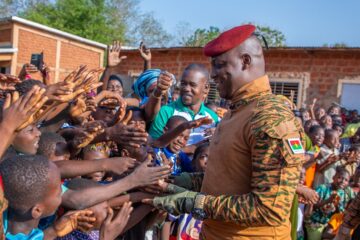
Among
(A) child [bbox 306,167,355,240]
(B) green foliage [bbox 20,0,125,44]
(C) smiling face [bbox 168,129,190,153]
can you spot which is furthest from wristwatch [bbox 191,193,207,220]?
(B) green foliage [bbox 20,0,125,44]

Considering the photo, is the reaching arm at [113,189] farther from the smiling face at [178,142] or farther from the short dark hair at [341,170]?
the short dark hair at [341,170]

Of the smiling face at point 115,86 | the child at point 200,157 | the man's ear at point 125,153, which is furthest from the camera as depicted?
the smiling face at point 115,86

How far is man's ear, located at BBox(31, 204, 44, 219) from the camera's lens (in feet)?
6.53

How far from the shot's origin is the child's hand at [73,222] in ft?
6.97

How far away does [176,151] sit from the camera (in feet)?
11.6

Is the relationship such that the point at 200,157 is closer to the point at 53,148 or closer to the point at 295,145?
the point at 53,148

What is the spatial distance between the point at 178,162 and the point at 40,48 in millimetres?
12000

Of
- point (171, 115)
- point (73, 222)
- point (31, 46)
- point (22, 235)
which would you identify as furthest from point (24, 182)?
point (31, 46)

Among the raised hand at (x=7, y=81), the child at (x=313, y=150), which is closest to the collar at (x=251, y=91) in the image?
the raised hand at (x=7, y=81)

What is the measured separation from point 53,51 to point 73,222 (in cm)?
1353

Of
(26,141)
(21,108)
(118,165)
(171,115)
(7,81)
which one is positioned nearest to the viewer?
(21,108)

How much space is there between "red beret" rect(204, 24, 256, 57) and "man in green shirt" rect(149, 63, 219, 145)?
1766 millimetres

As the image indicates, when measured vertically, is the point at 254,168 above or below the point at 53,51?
below

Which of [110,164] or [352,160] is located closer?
[110,164]
